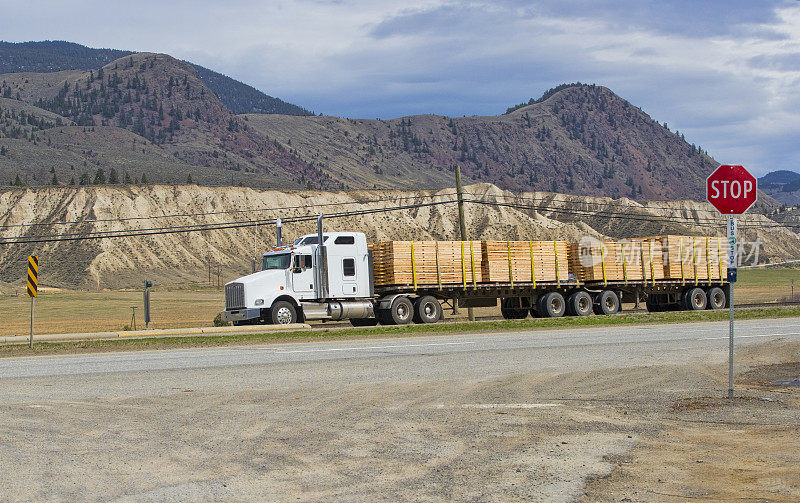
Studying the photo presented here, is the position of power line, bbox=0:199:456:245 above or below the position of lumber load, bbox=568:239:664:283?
above

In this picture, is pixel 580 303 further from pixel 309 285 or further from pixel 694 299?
pixel 309 285

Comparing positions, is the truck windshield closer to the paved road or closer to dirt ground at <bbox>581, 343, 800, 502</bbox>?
the paved road

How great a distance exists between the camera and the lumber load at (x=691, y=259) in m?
39.3

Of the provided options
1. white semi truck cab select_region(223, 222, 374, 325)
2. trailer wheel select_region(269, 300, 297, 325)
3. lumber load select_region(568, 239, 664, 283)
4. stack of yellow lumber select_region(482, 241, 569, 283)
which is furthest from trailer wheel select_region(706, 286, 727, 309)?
trailer wheel select_region(269, 300, 297, 325)

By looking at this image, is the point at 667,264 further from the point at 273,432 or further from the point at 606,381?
the point at 273,432

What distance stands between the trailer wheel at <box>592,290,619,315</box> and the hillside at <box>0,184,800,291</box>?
48.1m

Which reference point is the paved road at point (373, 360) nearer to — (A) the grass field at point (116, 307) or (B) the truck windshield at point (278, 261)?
(B) the truck windshield at point (278, 261)

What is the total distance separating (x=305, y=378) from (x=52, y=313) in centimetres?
5410

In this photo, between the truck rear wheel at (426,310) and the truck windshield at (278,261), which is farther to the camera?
the truck rear wheel at (426,310)

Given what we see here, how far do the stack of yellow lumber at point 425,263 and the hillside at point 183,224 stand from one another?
51520mm

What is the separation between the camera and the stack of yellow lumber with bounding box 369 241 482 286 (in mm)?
33344

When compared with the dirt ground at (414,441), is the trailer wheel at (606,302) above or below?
above

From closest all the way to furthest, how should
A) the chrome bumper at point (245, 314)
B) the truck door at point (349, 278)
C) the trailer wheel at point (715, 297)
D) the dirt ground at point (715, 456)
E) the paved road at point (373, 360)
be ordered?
the dirt ground at point (715, 456), the paved road at point (373, 360), the chrome bumper at point (245, 314), the truck door at point (349, 278), the trailer wheel at point (715, 297)

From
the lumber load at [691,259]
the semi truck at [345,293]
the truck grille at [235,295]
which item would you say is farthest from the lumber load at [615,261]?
the truck grille at [235,295]
